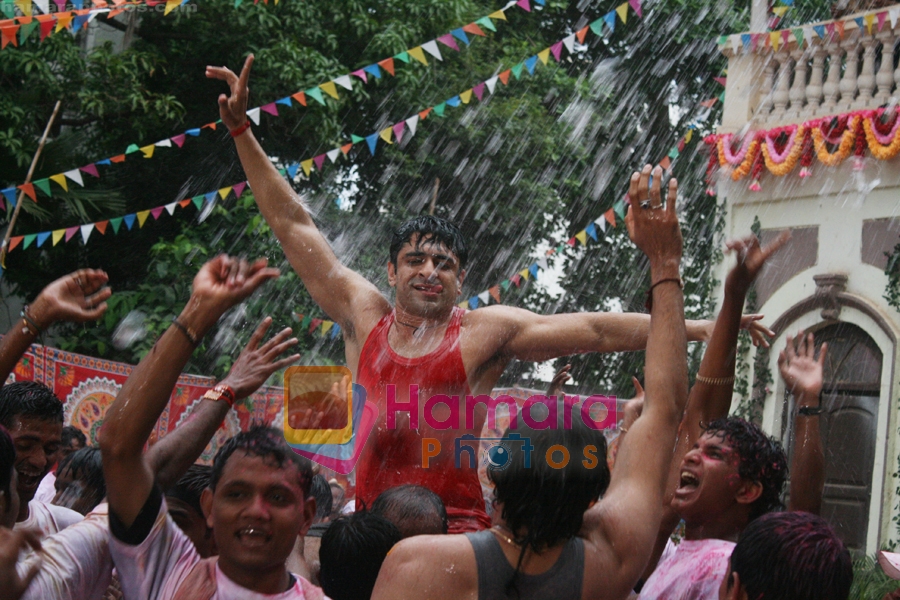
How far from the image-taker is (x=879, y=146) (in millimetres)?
9398

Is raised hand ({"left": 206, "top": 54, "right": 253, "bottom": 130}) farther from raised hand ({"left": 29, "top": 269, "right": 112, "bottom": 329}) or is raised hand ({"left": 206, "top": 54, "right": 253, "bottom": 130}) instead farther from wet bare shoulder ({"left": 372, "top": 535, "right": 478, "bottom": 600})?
wet bare shoulder ({"left": 372, "top": 535, "right": 478, "bottom": 600})

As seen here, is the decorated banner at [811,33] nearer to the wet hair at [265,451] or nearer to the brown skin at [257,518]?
the wet hair at [265,451]

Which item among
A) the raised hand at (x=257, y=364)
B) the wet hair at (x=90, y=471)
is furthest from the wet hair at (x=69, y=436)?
the raised hand at (x=257, y=364)

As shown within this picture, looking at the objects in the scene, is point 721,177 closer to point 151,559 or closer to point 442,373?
point 442,373

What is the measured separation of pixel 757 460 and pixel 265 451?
157 cm

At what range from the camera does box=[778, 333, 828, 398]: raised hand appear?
3.47m

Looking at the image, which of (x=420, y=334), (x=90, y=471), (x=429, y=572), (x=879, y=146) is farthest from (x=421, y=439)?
(x=879, y=146)

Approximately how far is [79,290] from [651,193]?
1628 mm

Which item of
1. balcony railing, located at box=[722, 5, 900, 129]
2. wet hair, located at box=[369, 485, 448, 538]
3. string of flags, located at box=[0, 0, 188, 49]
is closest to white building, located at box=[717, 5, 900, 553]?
balcony railing, located at box=[722, 5, 900, 129]

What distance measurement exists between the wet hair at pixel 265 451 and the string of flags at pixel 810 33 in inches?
319

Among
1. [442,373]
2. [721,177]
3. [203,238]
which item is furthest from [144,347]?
[442,373]

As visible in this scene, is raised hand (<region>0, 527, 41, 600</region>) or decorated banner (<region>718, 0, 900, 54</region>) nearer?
raised hand (<region>0, 527, 41, 600</region>)

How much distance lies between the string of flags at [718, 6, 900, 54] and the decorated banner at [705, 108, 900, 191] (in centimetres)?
87

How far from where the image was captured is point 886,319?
9680 millimetres
